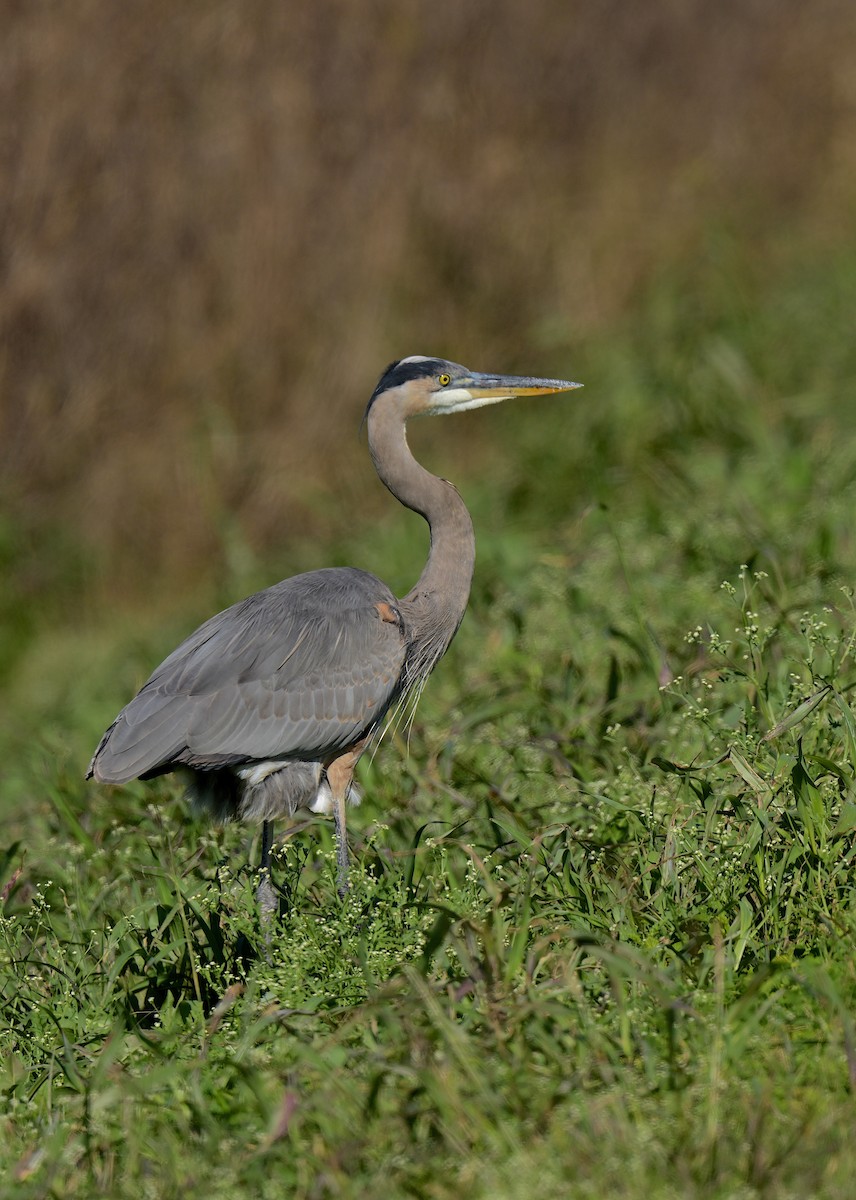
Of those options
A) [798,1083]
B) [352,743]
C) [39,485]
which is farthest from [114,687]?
[798,1083]

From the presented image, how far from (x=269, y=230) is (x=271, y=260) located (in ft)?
0.57

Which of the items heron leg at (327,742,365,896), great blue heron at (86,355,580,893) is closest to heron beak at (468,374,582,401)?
great blue heron at (86,355,580,893)

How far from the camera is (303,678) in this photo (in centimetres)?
461

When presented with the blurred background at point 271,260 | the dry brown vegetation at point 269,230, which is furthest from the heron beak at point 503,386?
the dry brown vegetation at point 269,230

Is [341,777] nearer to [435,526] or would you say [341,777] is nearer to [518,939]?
[435,526]

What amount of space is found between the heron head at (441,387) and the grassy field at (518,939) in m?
0.81

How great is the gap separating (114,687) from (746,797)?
4.15 m

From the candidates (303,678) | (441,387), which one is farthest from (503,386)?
(303,678)

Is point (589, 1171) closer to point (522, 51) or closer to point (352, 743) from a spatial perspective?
point (352, 743)

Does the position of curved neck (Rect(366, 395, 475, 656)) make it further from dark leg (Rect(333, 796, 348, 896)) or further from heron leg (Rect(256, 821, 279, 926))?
heron leg (Rect(256, 821, 279, 926))

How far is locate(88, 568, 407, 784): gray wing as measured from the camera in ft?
14.4

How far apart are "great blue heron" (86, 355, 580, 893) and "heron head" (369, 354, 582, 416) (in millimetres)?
14

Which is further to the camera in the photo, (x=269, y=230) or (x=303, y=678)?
(x=269, y=230)

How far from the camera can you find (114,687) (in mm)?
7336
